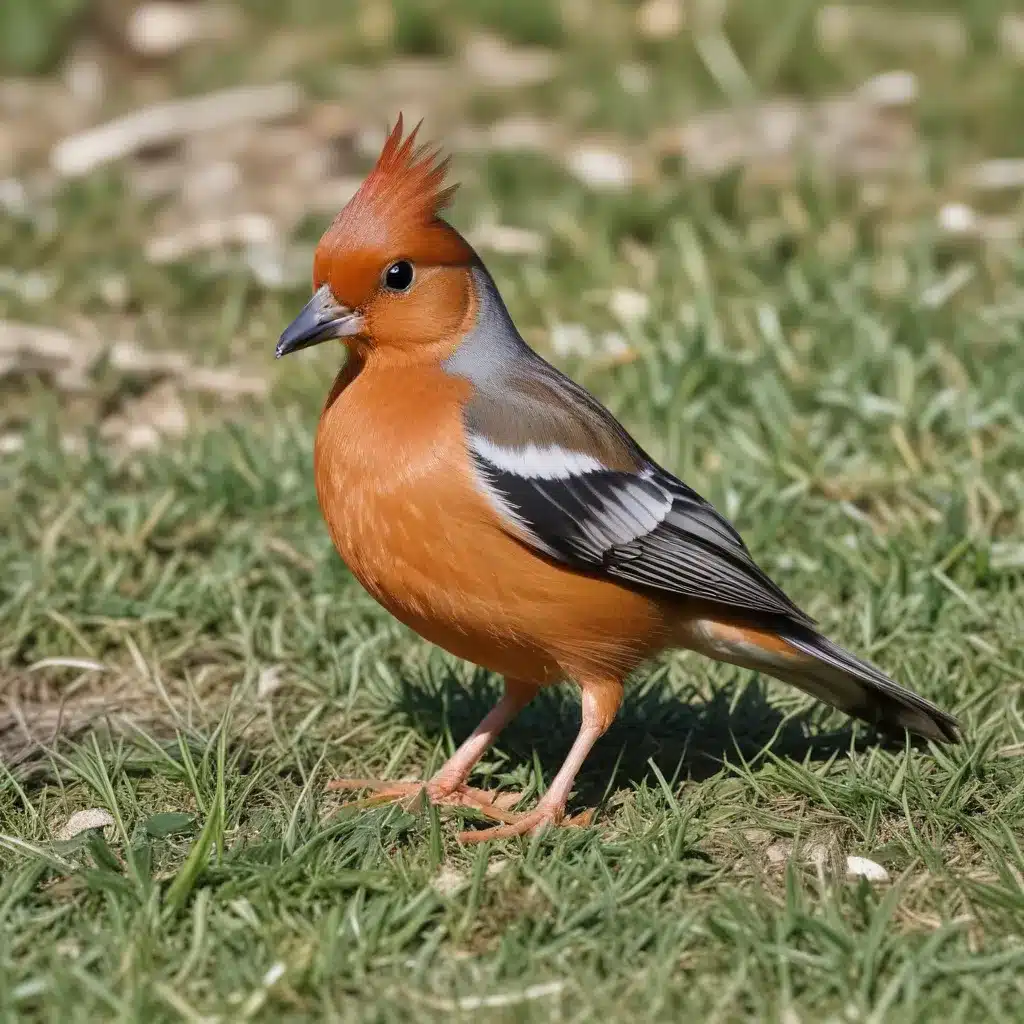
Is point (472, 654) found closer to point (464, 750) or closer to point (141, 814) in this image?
point (464, 750)

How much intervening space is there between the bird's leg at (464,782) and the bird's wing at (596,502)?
2.09 feet

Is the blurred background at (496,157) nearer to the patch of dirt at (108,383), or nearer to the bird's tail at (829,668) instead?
the patch of dirt at (108,383)

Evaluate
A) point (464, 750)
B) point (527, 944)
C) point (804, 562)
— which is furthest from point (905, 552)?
point (527, 944)

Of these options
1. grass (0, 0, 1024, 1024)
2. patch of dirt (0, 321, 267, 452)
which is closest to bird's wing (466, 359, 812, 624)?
grass (0, 0, 1024, 1024)

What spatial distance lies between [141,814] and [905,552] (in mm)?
3091

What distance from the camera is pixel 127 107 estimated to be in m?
10.6

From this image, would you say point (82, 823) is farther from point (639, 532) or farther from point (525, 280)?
point (525, 280)

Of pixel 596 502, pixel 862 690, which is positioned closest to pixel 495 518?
pixel 596 502

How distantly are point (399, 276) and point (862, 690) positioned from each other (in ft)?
6.60

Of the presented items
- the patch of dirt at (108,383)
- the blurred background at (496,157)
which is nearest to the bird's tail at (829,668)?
the blurred background at (496,157)

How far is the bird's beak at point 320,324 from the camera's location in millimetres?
4777

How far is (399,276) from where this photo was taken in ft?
16.0

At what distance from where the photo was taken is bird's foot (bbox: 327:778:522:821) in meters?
4.84

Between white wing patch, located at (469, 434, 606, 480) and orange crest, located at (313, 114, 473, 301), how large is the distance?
0.64 meters
